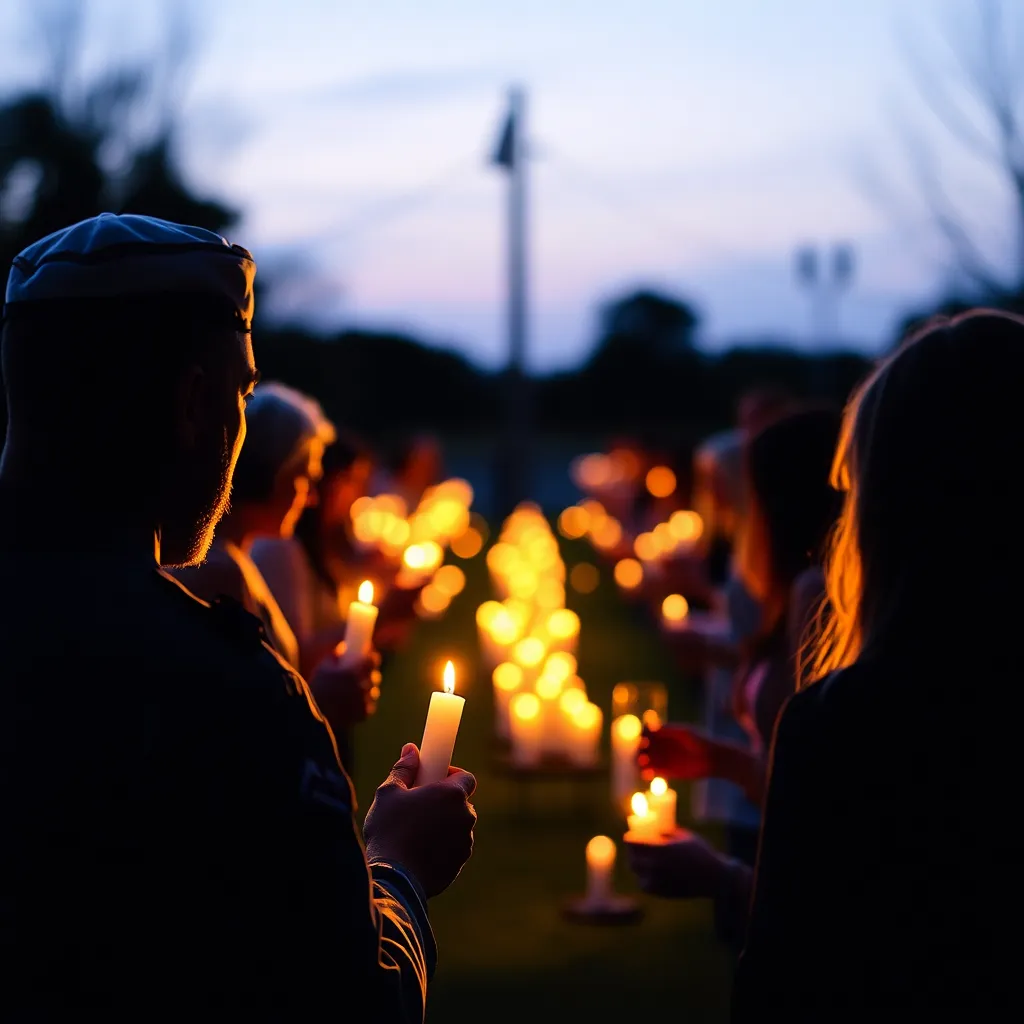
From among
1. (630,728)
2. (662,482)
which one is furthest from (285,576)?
(662,482)

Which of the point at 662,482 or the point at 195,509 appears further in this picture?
the point at 662,482

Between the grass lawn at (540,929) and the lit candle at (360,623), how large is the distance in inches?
20.6

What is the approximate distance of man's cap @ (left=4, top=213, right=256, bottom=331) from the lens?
5.22ft

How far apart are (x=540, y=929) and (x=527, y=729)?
124 cm

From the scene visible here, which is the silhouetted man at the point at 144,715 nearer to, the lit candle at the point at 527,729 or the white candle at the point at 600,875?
the white candle at the point at 600,875

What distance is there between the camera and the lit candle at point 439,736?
1.90m

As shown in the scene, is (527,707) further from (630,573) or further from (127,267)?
(127,267)

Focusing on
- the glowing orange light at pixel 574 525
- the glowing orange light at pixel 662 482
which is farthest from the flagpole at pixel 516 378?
the glowing orange light at pixel 662 482

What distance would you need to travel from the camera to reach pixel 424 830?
6.19 ft

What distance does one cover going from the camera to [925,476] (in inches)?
74.7

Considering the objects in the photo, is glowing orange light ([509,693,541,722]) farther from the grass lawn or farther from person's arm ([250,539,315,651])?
person's arm ([250,539,315,651])

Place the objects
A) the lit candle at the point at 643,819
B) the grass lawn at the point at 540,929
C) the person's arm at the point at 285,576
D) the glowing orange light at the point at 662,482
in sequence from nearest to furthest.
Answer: the lit candle at the point at 643,819 → the person's arm at the point at 285,576 → the grass lawn at the point at 540,929 → the glowing orange light at the point at 662,482

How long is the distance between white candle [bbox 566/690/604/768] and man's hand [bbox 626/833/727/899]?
438cm

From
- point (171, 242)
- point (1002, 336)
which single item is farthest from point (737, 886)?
point (171, 242)
